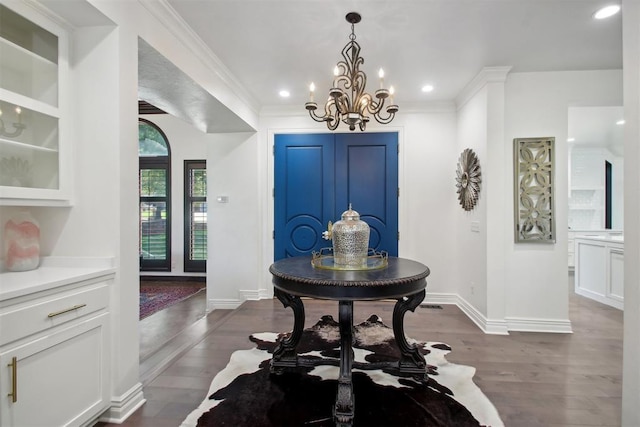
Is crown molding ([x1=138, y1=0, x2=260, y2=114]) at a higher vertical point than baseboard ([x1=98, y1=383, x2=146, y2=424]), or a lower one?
higher

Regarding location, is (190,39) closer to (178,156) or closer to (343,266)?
(343,266)

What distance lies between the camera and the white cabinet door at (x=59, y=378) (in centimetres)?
120

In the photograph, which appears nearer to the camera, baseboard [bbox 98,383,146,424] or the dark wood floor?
baseboard [bbox 98,383,146,424]

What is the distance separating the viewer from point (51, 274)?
149 cm

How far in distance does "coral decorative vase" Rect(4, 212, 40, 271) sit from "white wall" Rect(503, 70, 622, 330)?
3.65m

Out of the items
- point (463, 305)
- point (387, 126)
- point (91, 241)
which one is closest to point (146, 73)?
point (91, 241)

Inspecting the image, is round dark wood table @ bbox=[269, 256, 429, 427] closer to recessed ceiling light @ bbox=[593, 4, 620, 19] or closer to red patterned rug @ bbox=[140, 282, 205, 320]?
recessed ceiling light @ bbox=[593, 4, 620, 19]

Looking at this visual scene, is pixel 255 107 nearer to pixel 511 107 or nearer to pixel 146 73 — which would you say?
pixel 146 73

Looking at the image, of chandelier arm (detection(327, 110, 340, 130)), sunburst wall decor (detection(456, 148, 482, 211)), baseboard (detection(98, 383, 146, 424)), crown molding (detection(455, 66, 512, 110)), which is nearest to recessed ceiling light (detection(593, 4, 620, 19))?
crown molding (detection(455, 66, 512, 110))

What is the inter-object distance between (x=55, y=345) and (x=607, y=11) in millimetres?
3826

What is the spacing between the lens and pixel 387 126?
3953mm

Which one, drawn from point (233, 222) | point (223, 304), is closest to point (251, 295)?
point (223, 304)

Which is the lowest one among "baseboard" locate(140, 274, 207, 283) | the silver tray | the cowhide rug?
"baseboard" locate(140, 274, 207, 283)

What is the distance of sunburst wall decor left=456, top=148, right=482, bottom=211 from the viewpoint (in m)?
3.22
